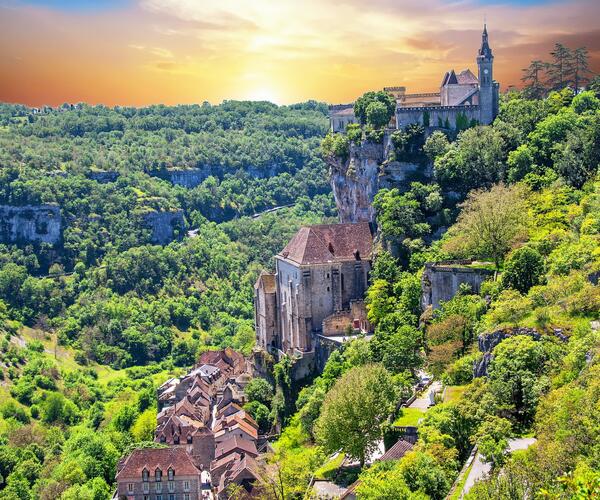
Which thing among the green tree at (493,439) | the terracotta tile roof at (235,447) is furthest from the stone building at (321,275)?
the green tree at (493,439)

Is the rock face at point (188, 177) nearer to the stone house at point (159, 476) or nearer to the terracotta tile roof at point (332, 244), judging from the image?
the terracotta tile roof at point (332, 244)

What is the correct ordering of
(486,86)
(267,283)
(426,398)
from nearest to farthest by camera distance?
(426,398), (486,86), (267,283)

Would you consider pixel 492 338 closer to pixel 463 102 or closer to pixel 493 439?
pixel 493 439

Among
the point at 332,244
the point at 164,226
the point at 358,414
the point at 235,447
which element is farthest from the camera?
the point at 164,226

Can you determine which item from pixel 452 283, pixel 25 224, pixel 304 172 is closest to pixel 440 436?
pixel 452 283

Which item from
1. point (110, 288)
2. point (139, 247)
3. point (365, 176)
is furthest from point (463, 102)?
point (139, 247)

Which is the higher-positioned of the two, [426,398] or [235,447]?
[426,398]

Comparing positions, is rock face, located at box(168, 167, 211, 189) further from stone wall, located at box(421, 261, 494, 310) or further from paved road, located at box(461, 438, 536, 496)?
paved road, located at box(461, 438, 536, 496)

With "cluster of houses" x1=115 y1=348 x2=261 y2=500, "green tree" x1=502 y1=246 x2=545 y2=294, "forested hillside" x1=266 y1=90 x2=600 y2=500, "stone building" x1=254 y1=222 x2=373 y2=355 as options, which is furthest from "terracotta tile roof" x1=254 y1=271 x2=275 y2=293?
"green tree" x1=502 y1=246 x2=545 y2=294
